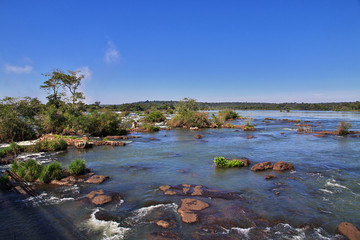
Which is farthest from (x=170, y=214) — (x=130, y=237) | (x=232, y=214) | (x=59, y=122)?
(x=59, y=122)

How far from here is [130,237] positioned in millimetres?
7234

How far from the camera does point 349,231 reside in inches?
287

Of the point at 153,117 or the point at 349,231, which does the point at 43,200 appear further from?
the point at 153,117

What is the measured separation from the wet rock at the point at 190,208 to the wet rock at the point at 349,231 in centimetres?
485

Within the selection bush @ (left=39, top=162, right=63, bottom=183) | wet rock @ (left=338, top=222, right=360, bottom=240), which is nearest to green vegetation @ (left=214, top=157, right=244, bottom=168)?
wet rock @ (left=338, top=222, right=360, bottom=240)

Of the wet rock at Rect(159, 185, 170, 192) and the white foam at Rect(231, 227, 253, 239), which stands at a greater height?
the wet rock at Rect(159, 185, 170, 192)

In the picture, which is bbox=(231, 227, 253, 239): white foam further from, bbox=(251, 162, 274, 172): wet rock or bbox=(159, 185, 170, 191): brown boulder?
bbox=(251, 162, 274, 172): wet rock

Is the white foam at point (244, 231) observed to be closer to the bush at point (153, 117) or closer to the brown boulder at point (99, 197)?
the brown boulder at point (99, 197)

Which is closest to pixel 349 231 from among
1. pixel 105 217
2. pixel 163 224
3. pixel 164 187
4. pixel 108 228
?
pixel 163 224

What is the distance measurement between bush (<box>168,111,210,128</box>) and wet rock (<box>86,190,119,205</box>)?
3451 centimetres

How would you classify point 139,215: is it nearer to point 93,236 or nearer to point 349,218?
point 93,236

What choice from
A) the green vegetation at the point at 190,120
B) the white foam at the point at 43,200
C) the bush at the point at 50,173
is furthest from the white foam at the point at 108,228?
the green vegetation at the point at 190,120

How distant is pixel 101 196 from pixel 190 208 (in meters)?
4.36

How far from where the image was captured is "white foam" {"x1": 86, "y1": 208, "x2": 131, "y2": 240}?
7317 mm
